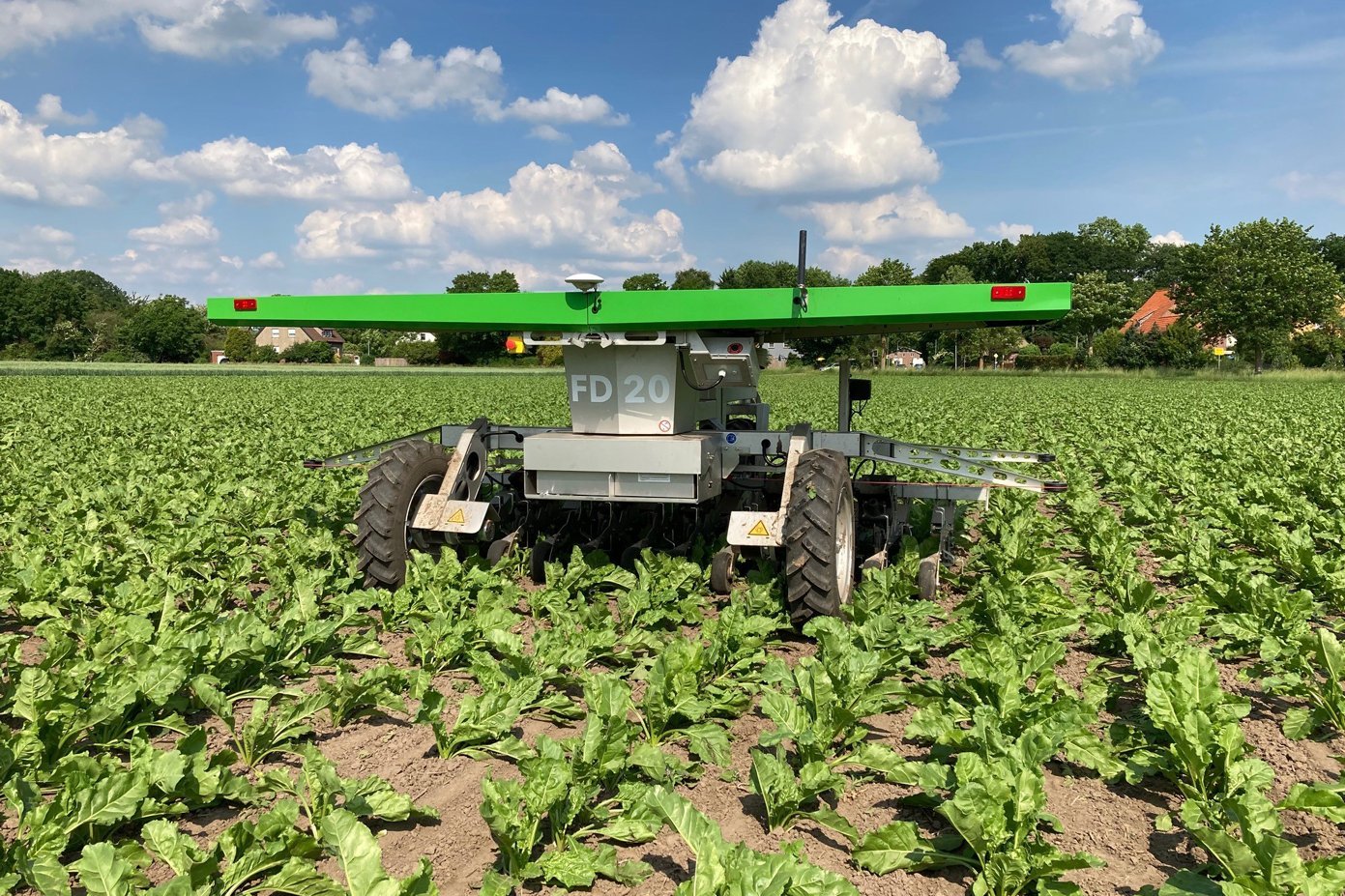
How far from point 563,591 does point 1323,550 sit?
673cm

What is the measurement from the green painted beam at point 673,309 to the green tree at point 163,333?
90802mm

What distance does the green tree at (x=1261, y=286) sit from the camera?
2339 inches

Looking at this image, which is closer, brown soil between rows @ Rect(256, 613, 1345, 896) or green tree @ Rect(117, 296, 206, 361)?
brown soil between rows @ Rect(256, 613, 1345, 896)

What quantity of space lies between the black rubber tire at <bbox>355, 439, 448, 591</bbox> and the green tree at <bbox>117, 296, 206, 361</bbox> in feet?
300

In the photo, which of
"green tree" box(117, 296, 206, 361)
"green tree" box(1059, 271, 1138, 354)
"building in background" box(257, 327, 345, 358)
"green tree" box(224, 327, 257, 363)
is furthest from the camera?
"building in background" box(257, 327, 345, 358)

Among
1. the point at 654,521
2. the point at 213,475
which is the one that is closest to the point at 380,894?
the point at 654,521

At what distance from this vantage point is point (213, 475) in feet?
36.2

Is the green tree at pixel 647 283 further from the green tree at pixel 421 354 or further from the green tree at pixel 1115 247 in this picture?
the green tree at pixel 1115 247

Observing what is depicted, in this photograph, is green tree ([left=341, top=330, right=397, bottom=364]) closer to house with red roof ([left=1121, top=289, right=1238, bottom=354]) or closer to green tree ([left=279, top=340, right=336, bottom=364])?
green tree ([left=279, top=340, right=336, bottom=364])

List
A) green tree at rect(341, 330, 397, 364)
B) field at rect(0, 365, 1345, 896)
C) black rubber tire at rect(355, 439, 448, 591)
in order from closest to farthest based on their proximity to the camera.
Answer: field at rect(0, 365, 1345, 896) < black rubber tire at rect(355, 439, 448, 591) < green tree at rect(341, 330, 397, 364)

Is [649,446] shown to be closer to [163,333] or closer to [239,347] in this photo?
[163,333]

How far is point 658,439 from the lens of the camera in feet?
19.1

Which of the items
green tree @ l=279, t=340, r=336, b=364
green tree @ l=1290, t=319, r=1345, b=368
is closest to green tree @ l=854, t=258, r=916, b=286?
green tree @ l=1290, t=319, r=1345, b=368

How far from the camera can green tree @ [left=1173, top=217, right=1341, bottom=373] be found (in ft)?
195
